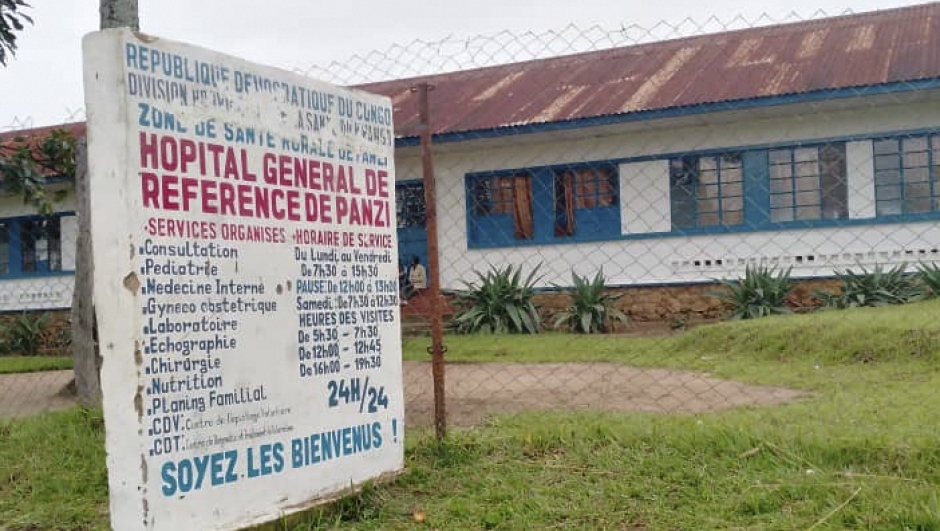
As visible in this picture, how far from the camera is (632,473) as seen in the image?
4121 millimetres

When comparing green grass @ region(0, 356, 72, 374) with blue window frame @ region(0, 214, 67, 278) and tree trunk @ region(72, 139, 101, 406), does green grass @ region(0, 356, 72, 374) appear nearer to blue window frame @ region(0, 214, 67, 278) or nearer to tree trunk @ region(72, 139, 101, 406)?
blue window frame @ region(0, 214, 67, 278)

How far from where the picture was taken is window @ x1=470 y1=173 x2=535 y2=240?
47.9 ft

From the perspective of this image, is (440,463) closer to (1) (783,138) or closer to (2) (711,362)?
(2) (711,362)

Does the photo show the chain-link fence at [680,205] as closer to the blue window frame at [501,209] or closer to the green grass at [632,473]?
the blue window frame at [501,209]

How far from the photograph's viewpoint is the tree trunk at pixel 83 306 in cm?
694

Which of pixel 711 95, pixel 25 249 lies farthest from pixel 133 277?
pixel 25 249

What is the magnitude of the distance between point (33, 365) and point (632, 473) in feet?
35.6

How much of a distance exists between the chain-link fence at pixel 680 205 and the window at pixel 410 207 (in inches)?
1.5

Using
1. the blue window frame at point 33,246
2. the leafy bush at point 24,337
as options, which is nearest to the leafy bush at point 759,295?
the leafy bush at point 24,337

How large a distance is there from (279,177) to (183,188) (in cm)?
48

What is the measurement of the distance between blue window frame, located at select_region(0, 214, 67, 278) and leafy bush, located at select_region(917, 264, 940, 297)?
48.0 ft

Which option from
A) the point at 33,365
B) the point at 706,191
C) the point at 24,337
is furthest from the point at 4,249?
the point at 706,191

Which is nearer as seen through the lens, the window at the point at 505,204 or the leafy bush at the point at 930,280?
the leafy bush at the point at 930,280

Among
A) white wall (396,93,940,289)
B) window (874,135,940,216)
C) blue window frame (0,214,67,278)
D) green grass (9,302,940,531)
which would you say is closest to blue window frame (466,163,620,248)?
white wall (396,93,940,289)
